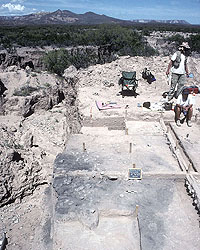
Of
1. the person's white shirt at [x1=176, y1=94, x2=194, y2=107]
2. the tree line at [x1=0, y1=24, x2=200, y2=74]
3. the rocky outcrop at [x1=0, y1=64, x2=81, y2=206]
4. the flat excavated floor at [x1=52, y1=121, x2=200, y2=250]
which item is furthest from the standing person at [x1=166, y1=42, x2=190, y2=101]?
the tree line at [x1=0, y1=24, x2=200, y2=74]

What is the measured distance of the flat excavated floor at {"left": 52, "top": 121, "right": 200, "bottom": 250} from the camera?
3.49m

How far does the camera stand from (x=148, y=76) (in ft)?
35.0

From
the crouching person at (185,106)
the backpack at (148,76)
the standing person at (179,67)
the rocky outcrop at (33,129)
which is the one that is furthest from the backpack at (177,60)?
the rocky outcrop at (33,129)

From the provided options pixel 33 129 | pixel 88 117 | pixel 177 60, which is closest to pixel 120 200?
pixel 88 117

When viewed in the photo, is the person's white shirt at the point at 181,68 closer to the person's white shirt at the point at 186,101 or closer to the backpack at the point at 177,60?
the backpack at the point at 177,60

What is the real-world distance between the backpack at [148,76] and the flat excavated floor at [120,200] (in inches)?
216

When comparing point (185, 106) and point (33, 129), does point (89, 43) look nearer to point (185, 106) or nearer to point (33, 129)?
point (33, 129)

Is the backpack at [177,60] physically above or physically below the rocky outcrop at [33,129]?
above

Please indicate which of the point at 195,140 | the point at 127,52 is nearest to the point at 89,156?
the point at 195,140

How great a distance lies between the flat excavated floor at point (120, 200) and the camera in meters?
3.49

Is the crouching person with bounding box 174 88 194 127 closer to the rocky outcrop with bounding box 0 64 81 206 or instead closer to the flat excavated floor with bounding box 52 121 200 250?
the flat excavated floor with bounding box 52 121 200 250

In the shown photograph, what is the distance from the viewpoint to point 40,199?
5055 millimetres

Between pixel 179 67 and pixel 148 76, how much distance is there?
10.4 feet

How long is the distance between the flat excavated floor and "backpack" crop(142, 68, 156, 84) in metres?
5.49
